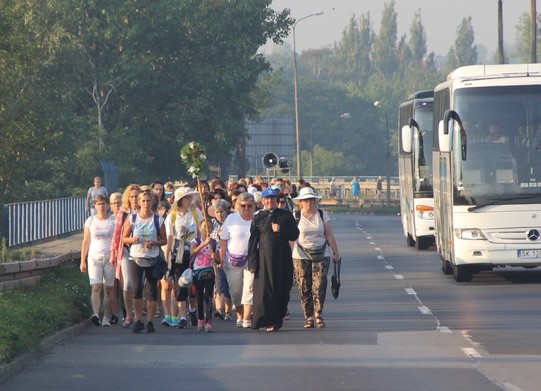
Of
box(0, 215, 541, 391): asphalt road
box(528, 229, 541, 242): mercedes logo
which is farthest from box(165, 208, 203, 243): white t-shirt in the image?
box(528, 229, 541, 242): mercedes logo

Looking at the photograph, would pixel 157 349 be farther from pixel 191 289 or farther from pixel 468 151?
pixel 468 151

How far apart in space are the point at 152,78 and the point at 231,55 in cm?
331

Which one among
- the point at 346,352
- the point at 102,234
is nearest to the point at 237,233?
the point at 102,234

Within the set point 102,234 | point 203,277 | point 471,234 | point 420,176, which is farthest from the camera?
point 420,176

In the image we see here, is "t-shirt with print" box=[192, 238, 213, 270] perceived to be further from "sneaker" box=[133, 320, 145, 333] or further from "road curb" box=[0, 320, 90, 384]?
"road curb" box=[0, 320, 90, 384]

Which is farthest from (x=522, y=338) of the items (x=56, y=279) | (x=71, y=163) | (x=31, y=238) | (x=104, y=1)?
(x=104, y=1)

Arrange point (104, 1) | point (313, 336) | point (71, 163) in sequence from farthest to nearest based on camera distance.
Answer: point (104, 1), point (71, 163), point (313, 336)

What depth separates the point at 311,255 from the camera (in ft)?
64.3

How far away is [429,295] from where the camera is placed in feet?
81.9

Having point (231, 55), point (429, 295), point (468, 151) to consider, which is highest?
point (231, 55)

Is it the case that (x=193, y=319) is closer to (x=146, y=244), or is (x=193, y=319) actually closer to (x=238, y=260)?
(x=238, y=260)

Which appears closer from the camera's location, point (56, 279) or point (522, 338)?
point (522, 338)

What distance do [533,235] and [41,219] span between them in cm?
1564

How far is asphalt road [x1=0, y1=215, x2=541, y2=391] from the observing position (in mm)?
13836
